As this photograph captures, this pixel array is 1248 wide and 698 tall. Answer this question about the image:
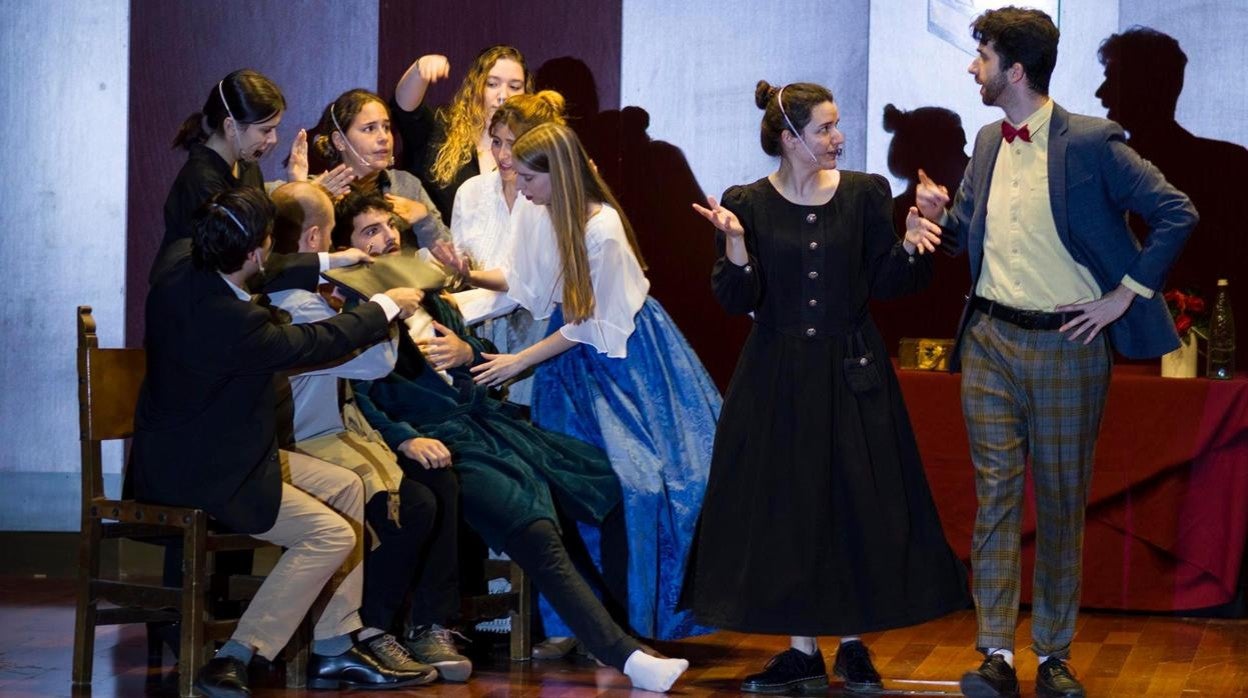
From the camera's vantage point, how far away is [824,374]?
409 centimetres

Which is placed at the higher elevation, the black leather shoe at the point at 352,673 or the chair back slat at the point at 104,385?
the chair back slat at the point at 104,385

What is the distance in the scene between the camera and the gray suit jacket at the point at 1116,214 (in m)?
3.95

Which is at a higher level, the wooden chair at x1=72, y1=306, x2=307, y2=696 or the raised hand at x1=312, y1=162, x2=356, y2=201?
the raised hand at x1=312, y1=162, x2=356, y2=201

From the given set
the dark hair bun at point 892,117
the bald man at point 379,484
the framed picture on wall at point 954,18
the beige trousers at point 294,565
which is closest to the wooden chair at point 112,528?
the beige trousers at point 294,565

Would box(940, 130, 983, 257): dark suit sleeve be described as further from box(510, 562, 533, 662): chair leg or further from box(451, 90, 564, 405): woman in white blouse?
box(510, 562, 533, 662): chair leg

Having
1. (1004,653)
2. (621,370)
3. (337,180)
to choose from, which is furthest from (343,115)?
(1004,653)

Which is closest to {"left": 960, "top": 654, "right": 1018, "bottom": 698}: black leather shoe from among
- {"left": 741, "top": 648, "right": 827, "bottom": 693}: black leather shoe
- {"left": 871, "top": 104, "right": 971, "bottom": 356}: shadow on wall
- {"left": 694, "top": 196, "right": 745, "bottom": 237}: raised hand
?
{"left": 741, "top": 648, "right": 827, "bottom": 693}: black leather shoe

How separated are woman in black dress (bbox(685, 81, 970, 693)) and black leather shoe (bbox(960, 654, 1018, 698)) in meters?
0.18

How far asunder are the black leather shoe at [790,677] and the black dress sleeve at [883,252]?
36.2 inches

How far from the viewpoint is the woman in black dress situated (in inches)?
160

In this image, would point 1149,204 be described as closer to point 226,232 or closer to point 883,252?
point 883,252

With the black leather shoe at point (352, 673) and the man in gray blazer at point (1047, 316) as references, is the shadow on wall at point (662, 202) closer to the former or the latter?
the man in gray blazer at point (1047, 316)

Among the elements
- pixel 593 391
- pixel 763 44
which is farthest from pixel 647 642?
pixel 763 44

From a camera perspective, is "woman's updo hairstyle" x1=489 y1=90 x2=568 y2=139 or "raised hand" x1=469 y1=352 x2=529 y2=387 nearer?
"raised hand" x1=469 y1=352 x2=529 y2=387
